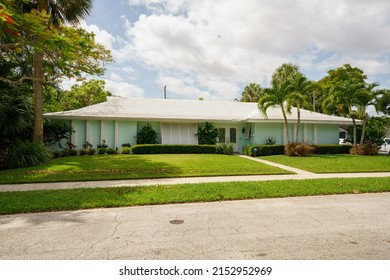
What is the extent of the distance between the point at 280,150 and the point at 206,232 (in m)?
16.2

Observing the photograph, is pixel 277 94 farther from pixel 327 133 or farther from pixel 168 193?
pixel 168 193

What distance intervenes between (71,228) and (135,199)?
6.88ft

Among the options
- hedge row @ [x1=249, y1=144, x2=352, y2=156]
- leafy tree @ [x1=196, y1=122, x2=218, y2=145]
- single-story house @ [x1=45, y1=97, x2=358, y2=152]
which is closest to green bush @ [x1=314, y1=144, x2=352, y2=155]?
hedge row @ [x1=249, y1=144, x2=352, y2=156]

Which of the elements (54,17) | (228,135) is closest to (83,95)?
(54,17)

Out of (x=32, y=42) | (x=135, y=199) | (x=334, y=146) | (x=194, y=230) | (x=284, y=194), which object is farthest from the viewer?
(x=334, y=146)

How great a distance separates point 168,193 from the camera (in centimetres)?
722

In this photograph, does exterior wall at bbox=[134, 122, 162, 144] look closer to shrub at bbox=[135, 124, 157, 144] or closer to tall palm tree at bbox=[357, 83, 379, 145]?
shrub at bbox=[135, 124, 157, 144]

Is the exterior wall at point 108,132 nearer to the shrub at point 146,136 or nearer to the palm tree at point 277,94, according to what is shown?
the shrub at point 146,136

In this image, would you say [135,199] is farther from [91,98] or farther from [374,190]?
→ [91,98]

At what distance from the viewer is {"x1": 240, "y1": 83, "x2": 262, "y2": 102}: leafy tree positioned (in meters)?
37.2

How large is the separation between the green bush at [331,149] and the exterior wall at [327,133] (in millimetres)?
2376

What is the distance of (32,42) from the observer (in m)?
10.1

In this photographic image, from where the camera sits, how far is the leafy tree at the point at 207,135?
2098 centimetres
